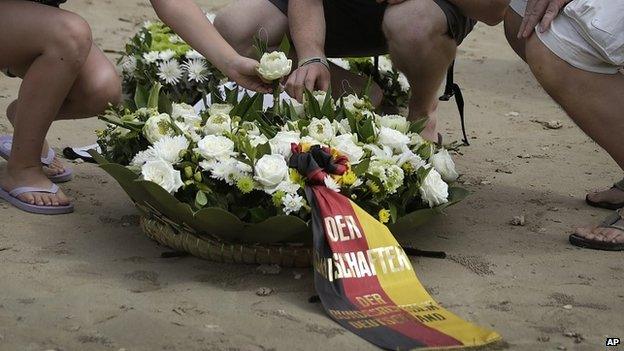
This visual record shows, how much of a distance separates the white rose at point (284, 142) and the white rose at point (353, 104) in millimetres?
335

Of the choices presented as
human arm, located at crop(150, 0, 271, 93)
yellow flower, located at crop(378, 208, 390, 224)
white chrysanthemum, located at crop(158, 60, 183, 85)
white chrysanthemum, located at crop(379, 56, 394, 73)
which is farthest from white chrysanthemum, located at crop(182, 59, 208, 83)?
yellow flower, located at crop(378, 208, 390, 224)

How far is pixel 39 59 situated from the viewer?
3.44 m

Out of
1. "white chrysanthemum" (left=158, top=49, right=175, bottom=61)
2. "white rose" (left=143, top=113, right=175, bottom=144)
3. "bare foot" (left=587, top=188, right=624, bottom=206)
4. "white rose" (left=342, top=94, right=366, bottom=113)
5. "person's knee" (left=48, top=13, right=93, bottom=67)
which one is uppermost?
"person's knee" (left=48, top=13, right=93, bottom=67)

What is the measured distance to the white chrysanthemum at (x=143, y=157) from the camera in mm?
3053

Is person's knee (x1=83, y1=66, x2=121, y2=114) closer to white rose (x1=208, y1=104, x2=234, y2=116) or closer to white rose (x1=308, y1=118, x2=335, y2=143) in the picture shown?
white rose (x1=208, y1=104, x2=234, y2=116)

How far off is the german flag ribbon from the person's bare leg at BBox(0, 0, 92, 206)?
991mm

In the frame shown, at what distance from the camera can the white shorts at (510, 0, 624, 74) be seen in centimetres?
335

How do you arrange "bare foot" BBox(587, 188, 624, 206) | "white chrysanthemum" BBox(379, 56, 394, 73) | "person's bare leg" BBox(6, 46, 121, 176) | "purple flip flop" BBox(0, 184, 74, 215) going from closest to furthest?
"purple flip flop" BBox(0, 184, 74, 215)
"person's bare leg" BBox(6, 46, 121, 176)
"bare foot" BBox(587, 188, 624, 206)
"white chrysanthemum" BBox(379, 56, 394, 73)

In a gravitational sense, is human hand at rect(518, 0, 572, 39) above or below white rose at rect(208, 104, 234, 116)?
above

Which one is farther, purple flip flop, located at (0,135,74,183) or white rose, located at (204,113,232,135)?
purple flip flop, located at (0,135,74,183)

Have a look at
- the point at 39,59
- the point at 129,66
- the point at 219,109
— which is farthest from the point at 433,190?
the point at 129,66

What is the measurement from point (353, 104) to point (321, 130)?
12.6 inches

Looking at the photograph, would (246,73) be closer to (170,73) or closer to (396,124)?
(396,124)

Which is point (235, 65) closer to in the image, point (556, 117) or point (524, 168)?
point (524, 168)
